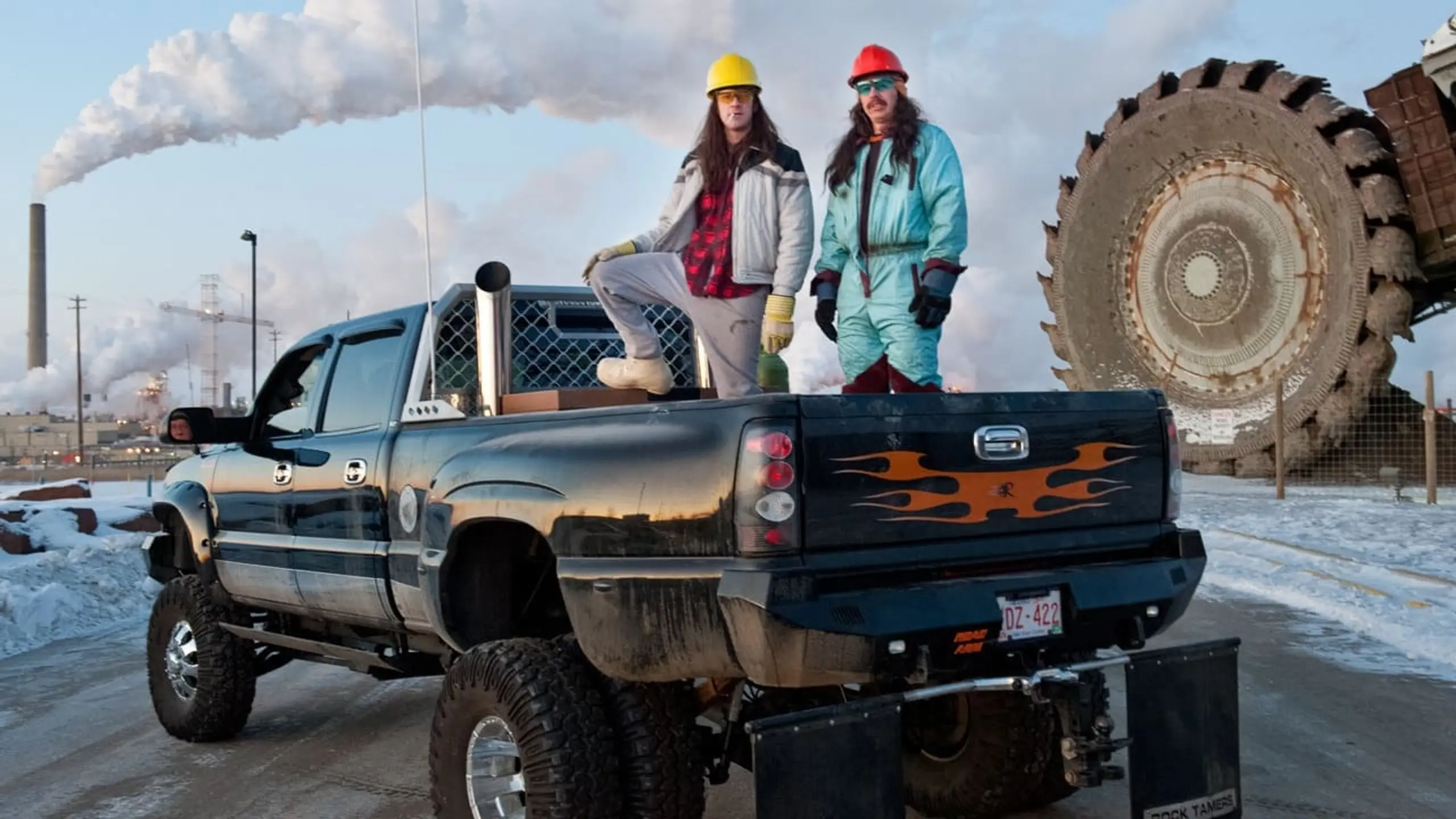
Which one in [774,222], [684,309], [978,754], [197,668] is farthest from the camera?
[197,668]

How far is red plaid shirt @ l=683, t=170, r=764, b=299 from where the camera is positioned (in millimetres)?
5070

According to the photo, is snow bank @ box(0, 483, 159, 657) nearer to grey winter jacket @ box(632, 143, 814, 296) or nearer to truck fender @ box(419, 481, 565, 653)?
truck fender @ box(419, 481, 565, 653)

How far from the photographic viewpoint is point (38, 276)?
9969cm

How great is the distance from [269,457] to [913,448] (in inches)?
138

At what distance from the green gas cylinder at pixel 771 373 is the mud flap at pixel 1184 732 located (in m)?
2.11

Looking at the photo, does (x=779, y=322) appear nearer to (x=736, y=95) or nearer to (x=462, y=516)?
(x=736, y=95)

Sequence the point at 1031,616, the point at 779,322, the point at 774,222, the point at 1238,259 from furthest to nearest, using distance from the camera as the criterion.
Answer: the point at 1238,259 → the point at 774,222 → the point at 779,322 → the point at 1031,616

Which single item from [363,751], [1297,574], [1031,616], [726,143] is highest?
[726,143]

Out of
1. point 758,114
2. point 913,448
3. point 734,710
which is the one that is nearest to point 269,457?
point 758,114

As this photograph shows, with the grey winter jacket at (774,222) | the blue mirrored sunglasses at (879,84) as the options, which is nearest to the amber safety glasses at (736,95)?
the grey winter jacket at (774,222)

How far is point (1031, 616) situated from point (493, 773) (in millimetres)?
1694

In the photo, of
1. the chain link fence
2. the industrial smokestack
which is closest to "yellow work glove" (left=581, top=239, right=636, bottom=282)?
the chain link fence

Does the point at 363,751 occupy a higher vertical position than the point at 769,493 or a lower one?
lower

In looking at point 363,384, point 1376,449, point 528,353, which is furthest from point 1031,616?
point 1376,449
